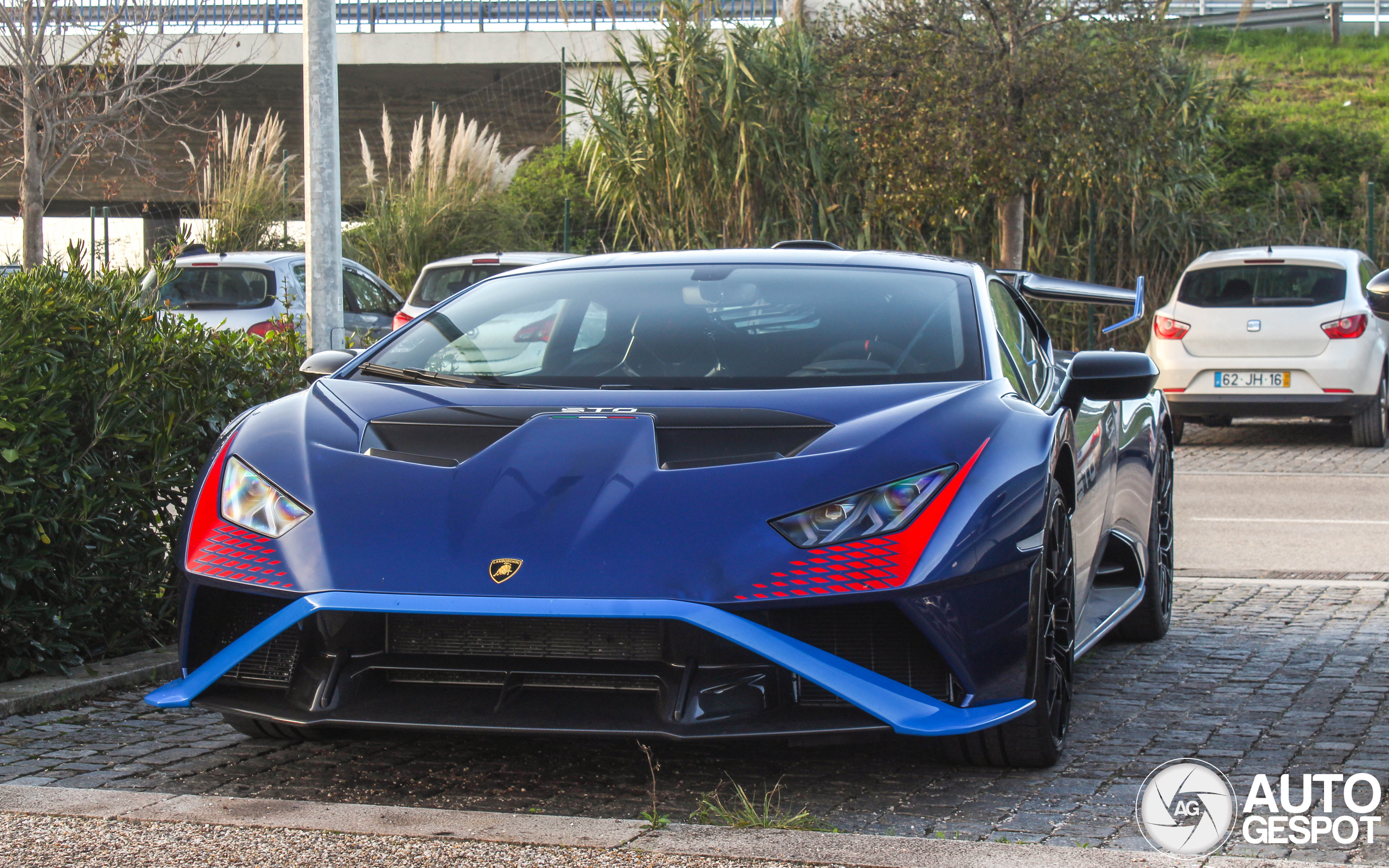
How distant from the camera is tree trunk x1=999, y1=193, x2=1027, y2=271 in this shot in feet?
56.5

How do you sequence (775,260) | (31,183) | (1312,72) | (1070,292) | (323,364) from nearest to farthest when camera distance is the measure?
(323,364)
(775,260)
(1070,292)
(31,183)
(1312,72)

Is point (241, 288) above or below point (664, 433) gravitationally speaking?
below

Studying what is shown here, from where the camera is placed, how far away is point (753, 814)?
3.40 metres

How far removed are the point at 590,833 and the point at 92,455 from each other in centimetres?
267

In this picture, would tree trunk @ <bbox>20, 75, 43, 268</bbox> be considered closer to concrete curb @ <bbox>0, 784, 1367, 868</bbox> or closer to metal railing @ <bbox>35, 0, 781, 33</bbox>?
concrete curb @ <bbox>0, 784, 1367, 868</bbox>

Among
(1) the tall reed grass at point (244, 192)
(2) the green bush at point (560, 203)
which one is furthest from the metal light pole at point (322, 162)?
(2) the green bush at point (560, 203)

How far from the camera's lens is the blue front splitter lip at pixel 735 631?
343 centimetres

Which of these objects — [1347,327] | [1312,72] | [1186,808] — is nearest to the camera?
[1186,808]

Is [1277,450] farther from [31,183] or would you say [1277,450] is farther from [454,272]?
[31,183]

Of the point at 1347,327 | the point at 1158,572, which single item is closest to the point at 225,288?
the point at 1347,327

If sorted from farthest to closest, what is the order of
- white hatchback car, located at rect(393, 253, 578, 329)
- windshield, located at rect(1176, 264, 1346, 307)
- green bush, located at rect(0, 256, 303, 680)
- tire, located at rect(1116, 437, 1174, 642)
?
white hatchback car, located at rect(393, 253, 578, 329), windshield, located at rect(1176, 264, 1346, 307), tire, located at rect(1116, 437, 1174, 642), green bush, located at rect(0, 256, 303, 680)

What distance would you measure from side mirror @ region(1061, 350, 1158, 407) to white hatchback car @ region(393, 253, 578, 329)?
985 centimetres

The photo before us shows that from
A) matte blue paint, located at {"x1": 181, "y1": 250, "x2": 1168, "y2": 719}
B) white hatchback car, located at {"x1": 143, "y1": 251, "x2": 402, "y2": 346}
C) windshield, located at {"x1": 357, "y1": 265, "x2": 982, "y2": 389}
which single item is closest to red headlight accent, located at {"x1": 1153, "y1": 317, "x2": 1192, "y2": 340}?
white hatchback car, located at {"x1": 143, "y1": 251, "x2": 402, "y2": 346}

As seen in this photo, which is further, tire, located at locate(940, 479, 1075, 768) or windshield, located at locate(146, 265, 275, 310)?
windshield, located at locate(146, 265, 275, 310)
